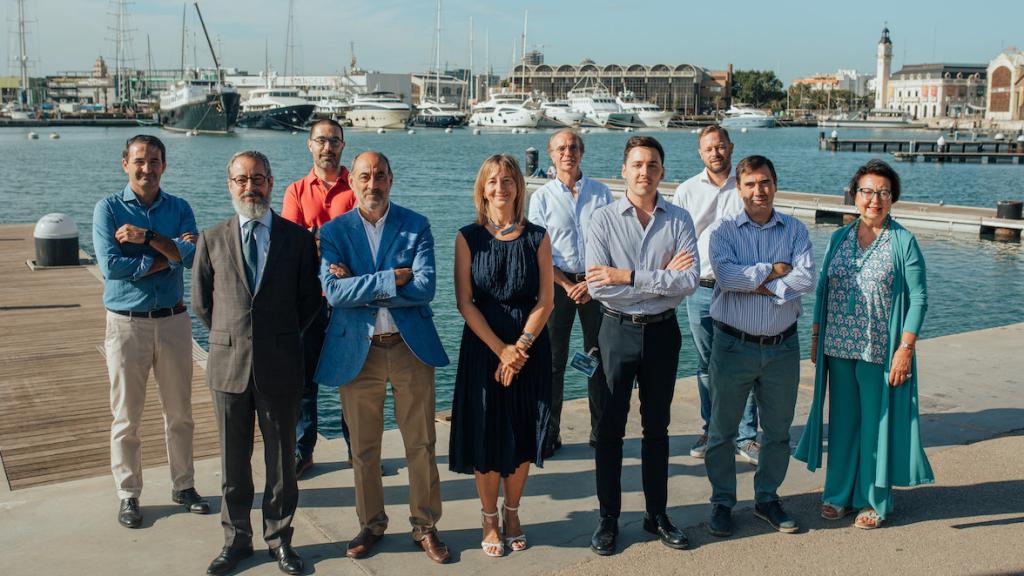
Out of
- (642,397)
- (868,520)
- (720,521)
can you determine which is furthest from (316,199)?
(868,520)

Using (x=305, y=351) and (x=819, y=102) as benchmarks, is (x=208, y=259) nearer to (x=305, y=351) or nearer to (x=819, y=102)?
(x=305, y=351)

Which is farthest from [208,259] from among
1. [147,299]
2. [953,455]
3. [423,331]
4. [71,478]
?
[953,455]

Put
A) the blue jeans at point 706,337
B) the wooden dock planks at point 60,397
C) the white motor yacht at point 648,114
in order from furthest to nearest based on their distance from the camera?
the white motor yacht at point 648,114
the blue jeans at point 706,337
the wooden dock planks at point 60,397

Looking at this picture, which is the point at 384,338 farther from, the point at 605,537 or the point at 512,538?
the point at 605,537

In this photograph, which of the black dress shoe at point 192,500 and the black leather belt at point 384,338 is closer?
the black leather belt at point 384,338

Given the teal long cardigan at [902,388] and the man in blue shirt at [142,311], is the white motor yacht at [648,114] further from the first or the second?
the man in blue shirt at [142,311]

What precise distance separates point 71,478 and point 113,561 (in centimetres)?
132

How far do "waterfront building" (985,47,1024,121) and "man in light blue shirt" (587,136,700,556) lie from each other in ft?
427

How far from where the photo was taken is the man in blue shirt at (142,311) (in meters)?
4.16

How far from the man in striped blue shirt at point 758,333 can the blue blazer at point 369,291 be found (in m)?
1.42

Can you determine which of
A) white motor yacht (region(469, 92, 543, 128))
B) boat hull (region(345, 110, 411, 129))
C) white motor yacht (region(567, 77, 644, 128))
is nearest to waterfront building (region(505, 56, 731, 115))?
white motor yacht (region(567, 77, 644, 128))

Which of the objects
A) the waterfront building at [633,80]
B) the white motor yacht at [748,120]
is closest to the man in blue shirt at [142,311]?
the white motor yacht at [748,120]

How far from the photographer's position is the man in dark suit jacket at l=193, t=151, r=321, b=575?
146 inches

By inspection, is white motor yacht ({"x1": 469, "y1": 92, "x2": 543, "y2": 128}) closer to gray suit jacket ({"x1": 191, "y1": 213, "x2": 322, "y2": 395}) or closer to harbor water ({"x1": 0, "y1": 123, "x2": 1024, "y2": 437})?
harbor water ({"x1": 0, "y1": 123, "x2": 1024, "y2": 437})
